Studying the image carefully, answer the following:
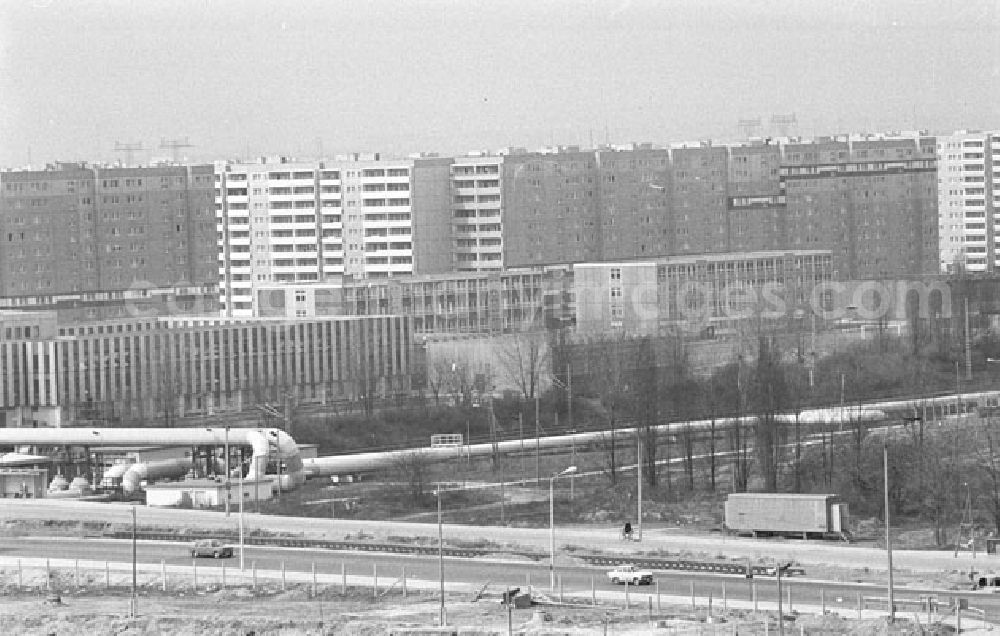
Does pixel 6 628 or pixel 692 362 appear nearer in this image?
pixel 6 628

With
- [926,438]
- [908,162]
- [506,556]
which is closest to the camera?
[506,556]

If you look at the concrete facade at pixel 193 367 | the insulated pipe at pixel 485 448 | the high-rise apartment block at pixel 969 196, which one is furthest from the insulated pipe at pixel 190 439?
the high-rise apartment block at pixel 969 196

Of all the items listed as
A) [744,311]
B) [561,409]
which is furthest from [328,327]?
[744,311]

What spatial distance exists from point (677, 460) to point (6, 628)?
30.7 feet

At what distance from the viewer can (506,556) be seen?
683 inches

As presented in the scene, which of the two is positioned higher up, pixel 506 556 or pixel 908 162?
pixel 908 162

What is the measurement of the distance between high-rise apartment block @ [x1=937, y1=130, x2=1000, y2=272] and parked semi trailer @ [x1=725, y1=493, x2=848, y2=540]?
32.2 m

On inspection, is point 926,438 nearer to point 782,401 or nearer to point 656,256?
point 782,401

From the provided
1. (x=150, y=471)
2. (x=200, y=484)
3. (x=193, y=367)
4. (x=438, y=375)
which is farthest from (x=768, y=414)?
(x=193, y=367)

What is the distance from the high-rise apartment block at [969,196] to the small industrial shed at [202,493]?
30246 mm

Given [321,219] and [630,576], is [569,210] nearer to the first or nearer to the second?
[321,219]

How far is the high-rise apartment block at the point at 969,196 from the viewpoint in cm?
5075

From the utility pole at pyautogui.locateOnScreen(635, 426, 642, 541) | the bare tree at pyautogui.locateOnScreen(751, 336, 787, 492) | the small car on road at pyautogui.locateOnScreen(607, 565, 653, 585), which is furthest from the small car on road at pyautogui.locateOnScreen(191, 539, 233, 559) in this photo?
the bare tree at pyautogui.locateOnScreen(751, 336, 787, 492)

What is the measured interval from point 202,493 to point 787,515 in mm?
5587
